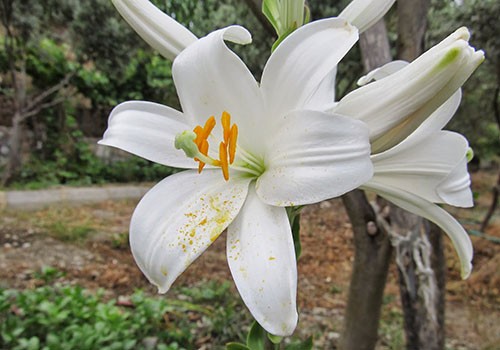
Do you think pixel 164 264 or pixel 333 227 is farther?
pixel 333 227

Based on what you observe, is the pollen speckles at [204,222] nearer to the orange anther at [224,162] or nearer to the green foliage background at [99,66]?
the orange anther at [224,162]

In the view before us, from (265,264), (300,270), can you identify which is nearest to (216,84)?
(265,264)

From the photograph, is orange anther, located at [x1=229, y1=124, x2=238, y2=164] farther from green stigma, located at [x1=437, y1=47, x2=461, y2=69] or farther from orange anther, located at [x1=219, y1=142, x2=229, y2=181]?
green stigma, located at [x1=437, y1=47, x2=461, y2=69]

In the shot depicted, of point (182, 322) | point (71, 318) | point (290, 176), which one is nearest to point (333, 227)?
point (182, 322)

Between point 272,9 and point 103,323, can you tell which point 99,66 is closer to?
point 103,323

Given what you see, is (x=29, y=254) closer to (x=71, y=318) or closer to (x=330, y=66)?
(x=71, y=318)

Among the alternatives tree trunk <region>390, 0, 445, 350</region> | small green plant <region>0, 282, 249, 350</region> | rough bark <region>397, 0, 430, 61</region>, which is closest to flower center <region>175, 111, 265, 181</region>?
tree trunk <region>390, 0, 445, 350</region>
